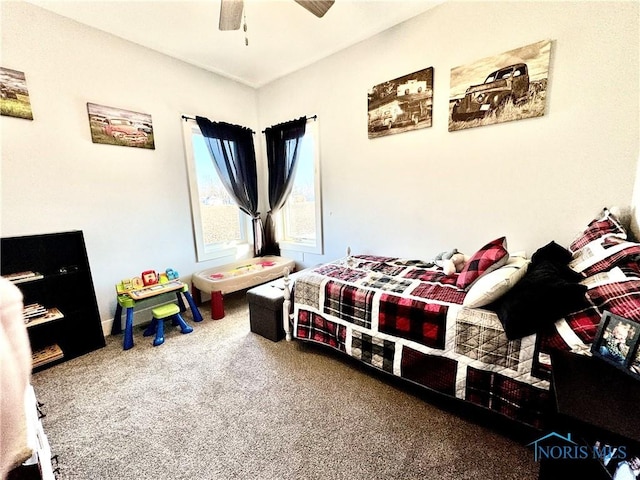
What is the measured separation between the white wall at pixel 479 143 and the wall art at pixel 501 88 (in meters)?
0.06

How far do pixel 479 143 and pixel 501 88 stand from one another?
1.36 feet

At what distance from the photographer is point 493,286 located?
146 centimetres

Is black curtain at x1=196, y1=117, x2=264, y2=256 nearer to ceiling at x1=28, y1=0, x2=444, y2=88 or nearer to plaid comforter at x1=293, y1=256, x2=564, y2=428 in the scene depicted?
ceiling at x1=28, y1=0, x2=444, y2=88

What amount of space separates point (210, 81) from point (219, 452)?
11.9ft

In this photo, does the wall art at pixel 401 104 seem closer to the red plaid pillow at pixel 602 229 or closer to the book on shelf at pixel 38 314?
the red plaid pillow at pixel 602 229

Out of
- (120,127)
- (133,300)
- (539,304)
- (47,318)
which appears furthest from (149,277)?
(539,304)

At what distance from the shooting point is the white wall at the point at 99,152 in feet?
6.79

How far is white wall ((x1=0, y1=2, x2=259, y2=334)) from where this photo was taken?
2.07 meters

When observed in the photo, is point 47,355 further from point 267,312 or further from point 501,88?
point 501,88

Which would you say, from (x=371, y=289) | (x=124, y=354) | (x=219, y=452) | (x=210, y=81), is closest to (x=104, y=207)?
(x=124, y=354)

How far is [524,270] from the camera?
159cm

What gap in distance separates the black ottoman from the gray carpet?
0.75 ft

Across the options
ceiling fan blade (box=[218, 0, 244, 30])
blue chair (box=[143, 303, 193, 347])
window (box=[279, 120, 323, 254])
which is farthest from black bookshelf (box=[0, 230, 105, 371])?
window (box=[279, 120, 323, 254])

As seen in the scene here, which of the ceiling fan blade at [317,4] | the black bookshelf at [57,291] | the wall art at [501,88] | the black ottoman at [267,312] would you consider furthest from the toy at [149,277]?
the wall art at [501,88]
